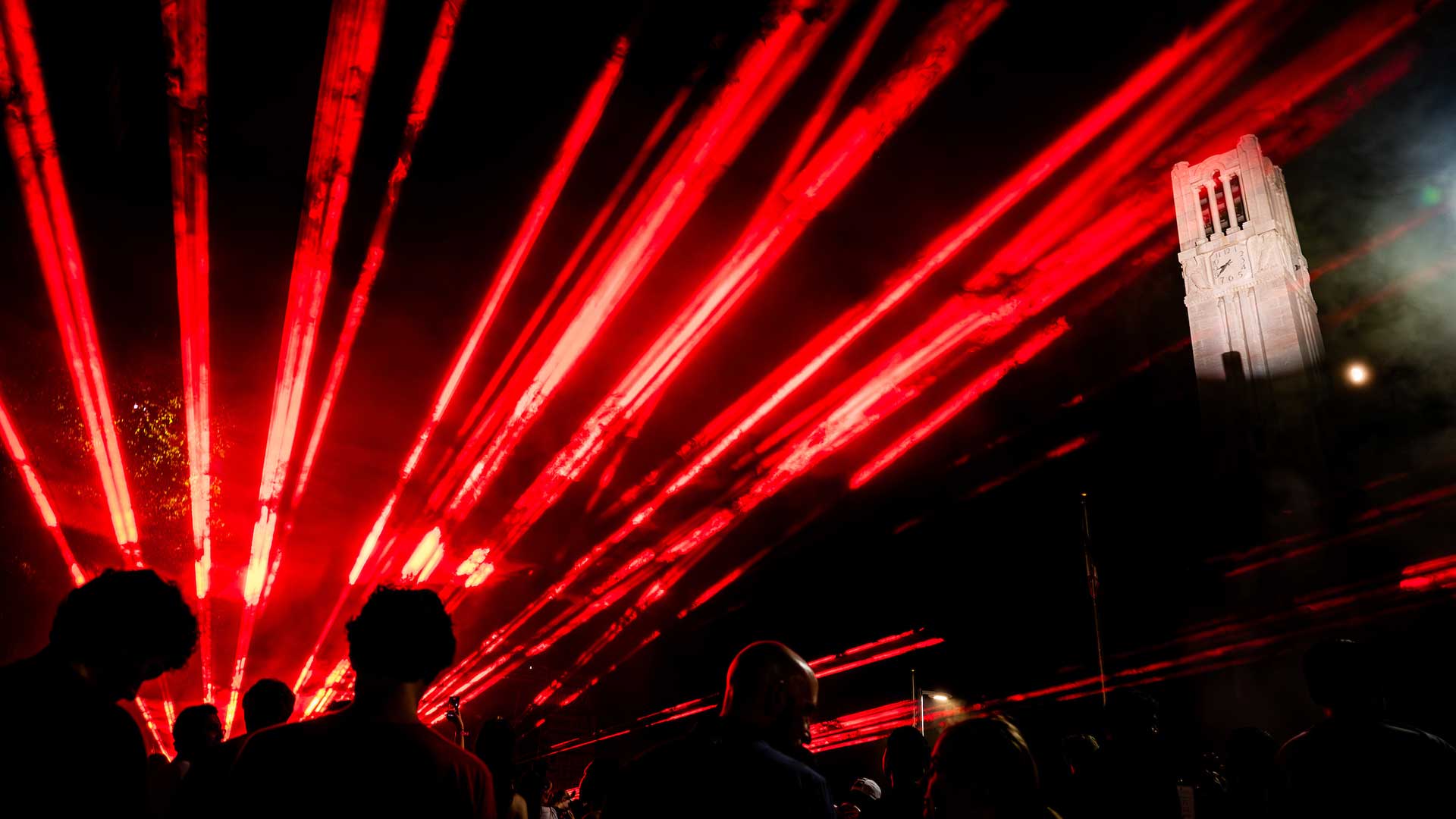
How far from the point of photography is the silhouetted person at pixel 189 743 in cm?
361

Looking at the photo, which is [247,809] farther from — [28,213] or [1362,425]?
[1362,425]

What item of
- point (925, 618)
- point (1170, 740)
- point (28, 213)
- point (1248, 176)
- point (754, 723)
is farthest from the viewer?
point (1248, 176)

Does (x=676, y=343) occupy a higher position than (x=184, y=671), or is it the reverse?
(x=676, y=343)

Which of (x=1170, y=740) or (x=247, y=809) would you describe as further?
(x=1170, y=740)

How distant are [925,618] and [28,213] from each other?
31328mm

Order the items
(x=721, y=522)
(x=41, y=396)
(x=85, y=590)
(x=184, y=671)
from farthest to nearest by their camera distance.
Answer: (x=721, y=522) → (x=184, y=671) → (x=41, y=396) → (x=85, y=590)

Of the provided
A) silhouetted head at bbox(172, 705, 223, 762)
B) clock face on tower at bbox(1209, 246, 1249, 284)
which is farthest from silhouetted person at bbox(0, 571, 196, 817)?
clock face on tower at bbox(1209, 246, 1249, 284)

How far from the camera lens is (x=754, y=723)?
2678 millimetres

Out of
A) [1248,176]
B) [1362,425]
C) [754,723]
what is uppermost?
[1248,176]

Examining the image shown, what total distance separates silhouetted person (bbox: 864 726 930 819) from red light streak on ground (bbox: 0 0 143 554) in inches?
329

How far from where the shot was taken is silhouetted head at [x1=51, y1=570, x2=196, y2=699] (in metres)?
2.10

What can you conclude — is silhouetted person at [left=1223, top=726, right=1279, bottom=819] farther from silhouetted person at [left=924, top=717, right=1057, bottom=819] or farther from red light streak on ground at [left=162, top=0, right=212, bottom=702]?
red light streak on ground at [left=162, top=0, right=212, bottom=702]

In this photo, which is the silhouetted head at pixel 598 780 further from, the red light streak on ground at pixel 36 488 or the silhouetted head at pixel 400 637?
the red light streak on ground at pixel 36 488

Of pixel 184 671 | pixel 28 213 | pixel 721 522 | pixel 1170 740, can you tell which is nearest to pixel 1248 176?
pixel 721 522
